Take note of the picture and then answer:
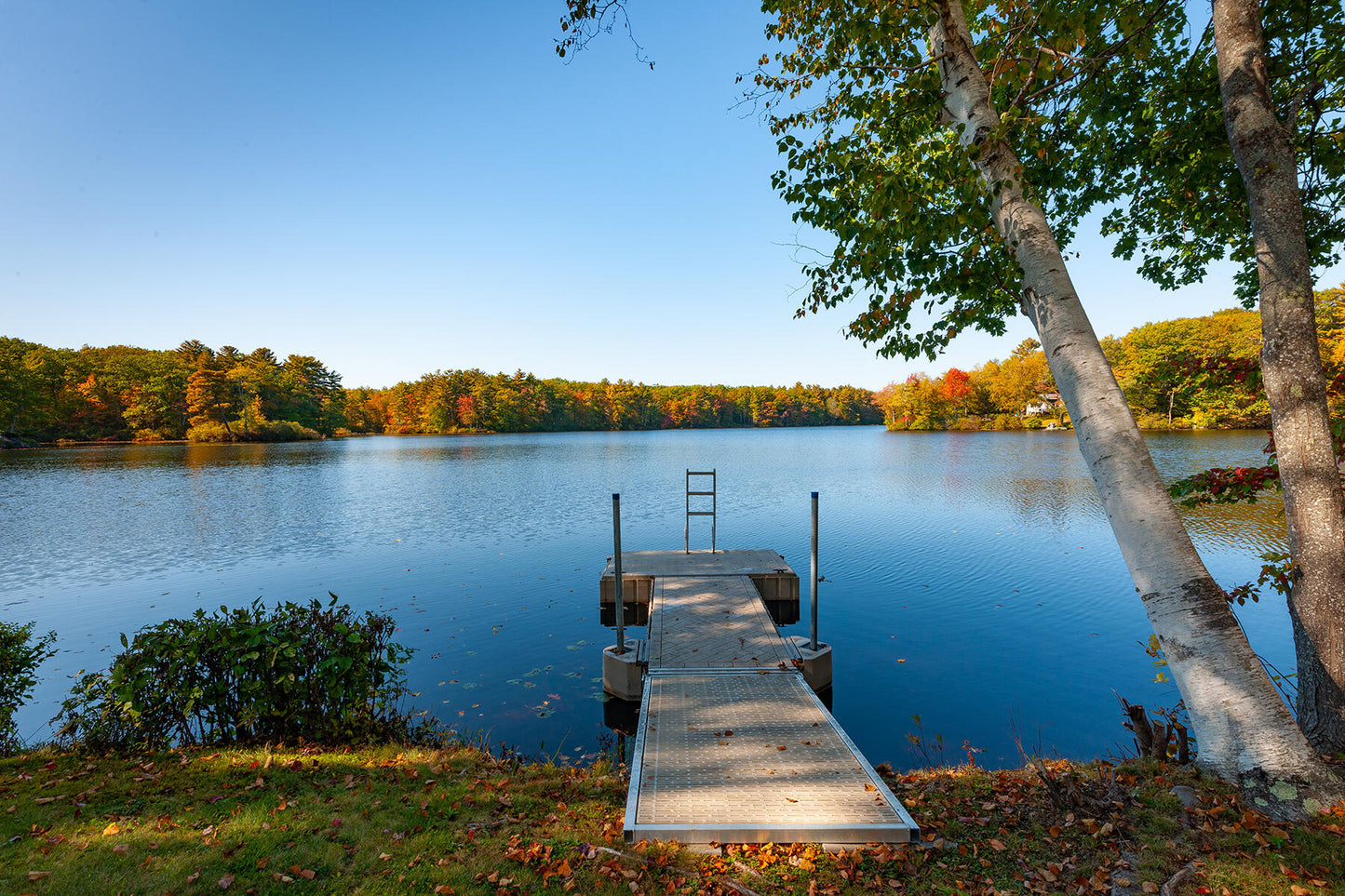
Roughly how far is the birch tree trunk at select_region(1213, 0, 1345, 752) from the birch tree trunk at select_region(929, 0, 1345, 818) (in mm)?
648

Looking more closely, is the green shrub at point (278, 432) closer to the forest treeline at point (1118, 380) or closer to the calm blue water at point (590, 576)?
the calm blue water at point (590, 576)

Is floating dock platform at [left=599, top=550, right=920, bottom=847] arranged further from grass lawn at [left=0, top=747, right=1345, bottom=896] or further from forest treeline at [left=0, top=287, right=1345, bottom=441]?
forest treeline at [left=0, top=287, right=1345, bottom=441]

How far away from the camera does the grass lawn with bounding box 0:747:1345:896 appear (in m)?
2.99

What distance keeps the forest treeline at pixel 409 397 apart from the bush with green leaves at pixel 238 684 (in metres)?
44.1

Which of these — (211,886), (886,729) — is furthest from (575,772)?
(886,729)

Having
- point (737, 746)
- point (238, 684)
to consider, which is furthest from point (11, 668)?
point (737, 746)

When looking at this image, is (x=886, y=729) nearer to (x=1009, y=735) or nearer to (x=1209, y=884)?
(x=1009, y=735)

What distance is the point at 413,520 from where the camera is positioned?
2059 centimetres

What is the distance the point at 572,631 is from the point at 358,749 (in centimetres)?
523

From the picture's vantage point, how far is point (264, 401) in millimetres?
70875

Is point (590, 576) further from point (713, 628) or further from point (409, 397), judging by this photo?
point (409, 397)

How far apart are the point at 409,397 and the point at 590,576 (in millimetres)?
93997

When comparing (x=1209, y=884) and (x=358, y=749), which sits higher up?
(x=1209, y=884)

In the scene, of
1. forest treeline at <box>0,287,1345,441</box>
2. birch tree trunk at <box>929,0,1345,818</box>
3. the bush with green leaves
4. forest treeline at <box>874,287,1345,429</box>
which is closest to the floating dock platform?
birch tree trunk at <box>929,0,1345,818</box>
